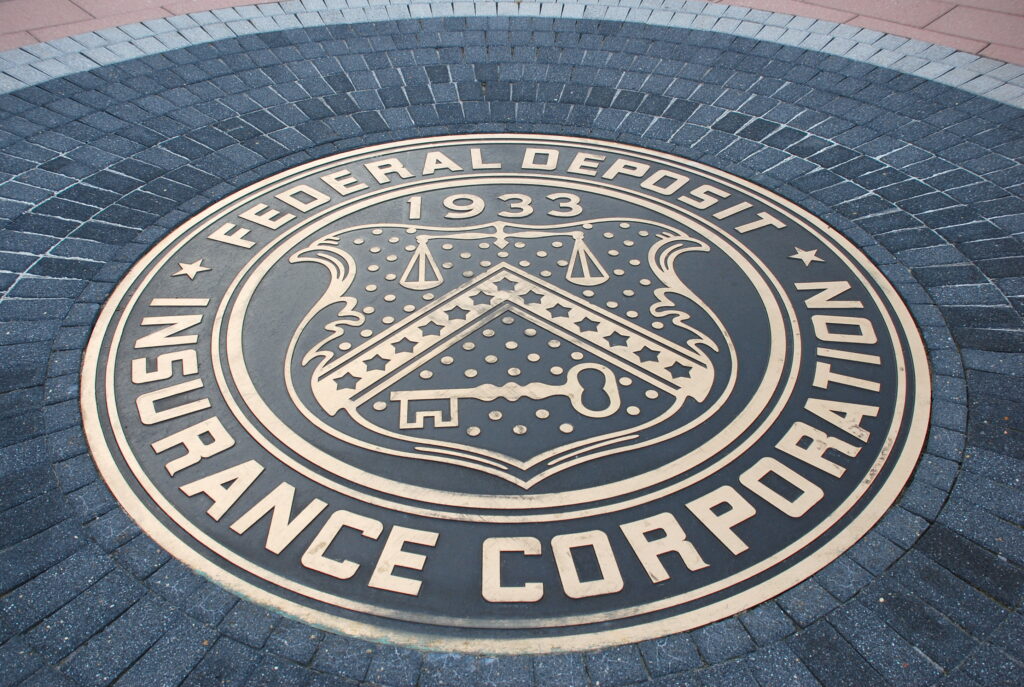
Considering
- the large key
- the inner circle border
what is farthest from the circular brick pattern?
the large key

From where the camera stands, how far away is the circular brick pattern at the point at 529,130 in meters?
3.00

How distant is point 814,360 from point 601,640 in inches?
78.2

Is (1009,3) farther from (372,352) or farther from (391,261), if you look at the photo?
(372,352)

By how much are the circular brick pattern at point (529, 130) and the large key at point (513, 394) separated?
1184mm

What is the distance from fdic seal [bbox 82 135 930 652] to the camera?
3297 millimetres

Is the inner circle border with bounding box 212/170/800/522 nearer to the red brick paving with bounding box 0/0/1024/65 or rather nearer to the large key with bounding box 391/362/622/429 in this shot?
the large key with bounding box 391/362/622/429

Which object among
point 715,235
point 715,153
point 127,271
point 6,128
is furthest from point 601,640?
point 6,128

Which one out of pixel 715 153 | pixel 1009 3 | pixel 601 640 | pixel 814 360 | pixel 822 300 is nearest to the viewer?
pixel 601 640

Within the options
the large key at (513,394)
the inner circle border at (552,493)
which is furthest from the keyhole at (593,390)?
the inner circle border at (552,493)

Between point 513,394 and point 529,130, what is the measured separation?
9.50 feet

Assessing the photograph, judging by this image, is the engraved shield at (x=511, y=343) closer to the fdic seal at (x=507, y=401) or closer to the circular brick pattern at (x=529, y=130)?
the fdic seal at (x=507, y=401)

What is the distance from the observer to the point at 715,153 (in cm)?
595

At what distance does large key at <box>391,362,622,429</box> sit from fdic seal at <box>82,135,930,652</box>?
0.05 feet

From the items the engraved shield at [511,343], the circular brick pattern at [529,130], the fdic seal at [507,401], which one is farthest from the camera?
the engraved shield at [511,343]
